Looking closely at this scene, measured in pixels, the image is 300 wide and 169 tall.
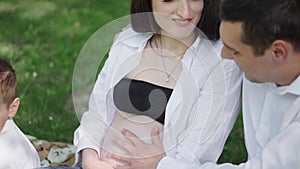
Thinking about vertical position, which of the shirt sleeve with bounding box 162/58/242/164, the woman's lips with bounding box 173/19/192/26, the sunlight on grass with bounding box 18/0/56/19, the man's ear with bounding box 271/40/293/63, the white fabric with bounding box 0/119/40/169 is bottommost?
the sunlight on grass with bounding box 18/0/56/19

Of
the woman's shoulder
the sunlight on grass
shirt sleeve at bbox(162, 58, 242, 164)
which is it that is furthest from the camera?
the sunlight on grass

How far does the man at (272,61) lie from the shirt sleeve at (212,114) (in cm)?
20

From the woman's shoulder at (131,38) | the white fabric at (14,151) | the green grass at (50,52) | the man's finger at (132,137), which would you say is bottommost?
the green grass at (50,52)

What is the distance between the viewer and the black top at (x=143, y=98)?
2.81m

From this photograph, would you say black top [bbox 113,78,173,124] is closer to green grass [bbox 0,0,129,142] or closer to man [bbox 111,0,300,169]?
man [bbox 111,0,300,169]

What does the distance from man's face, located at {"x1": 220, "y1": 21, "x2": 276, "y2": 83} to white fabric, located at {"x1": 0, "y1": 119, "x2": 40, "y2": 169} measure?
40.3 inches

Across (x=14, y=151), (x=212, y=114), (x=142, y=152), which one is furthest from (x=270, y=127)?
(x=14, y=151)

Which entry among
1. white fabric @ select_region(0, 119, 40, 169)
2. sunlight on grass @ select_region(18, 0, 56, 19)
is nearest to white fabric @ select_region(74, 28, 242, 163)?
white fabric @ select_region(0, 119, 40, 169)

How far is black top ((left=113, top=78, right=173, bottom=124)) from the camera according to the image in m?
2.81

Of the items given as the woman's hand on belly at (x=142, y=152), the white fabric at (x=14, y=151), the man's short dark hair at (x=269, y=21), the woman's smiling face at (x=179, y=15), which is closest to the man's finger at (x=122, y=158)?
the woman's hand on belly at (x=142, y=152)

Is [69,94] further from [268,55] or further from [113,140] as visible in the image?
[268,55]

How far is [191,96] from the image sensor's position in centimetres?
274

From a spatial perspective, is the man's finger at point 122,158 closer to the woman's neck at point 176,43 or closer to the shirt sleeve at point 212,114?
the shirt sleeve at point 212,114

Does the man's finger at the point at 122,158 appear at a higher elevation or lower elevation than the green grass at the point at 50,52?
→ higher
